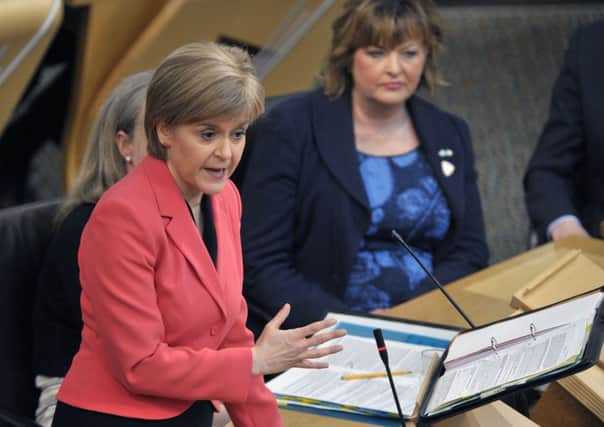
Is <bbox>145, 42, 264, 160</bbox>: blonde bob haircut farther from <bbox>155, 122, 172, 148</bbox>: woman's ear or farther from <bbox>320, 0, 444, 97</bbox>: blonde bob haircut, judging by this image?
<bbox>320, 0, 444, 97</bbox>: blonde bob haircut

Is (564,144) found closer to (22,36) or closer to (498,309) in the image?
(498,309)

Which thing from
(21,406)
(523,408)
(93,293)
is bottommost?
(21,406)

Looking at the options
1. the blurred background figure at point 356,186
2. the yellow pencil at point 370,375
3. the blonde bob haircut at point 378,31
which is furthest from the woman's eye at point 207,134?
the blonde bob haircut at point 378,31

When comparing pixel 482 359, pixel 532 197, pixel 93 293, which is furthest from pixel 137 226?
pixel 532 197

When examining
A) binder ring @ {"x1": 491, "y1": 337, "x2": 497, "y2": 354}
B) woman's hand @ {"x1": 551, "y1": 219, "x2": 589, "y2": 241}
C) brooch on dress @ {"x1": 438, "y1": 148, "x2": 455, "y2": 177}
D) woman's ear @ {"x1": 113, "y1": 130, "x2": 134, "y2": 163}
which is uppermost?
woman's ear @ {"x1": 113, "y1": 130, "x2": 134, "y2": 163}

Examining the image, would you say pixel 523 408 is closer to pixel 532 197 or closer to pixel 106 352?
pixel 106 352

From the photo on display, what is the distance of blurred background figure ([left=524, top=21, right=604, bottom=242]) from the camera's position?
9.46 ft

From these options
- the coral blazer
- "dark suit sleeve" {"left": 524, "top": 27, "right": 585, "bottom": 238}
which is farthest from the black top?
"dark suit sleeve" {"left": 524, "top": 27, "right": 585, "bottom": 238}

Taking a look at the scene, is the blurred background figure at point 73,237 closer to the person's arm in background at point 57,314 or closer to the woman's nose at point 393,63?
the person's arm in background at point 57,314

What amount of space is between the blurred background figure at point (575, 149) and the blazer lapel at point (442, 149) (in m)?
0.39

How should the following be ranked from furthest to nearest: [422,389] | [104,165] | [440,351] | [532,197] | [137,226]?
1. [532,197]
2. [104,165]
3. [440,351]
4. [422,389]
5. [137,226]

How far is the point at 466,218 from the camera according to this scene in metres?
2.66

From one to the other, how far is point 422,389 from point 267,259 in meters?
0.84

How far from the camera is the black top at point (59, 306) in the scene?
6.39 feet
